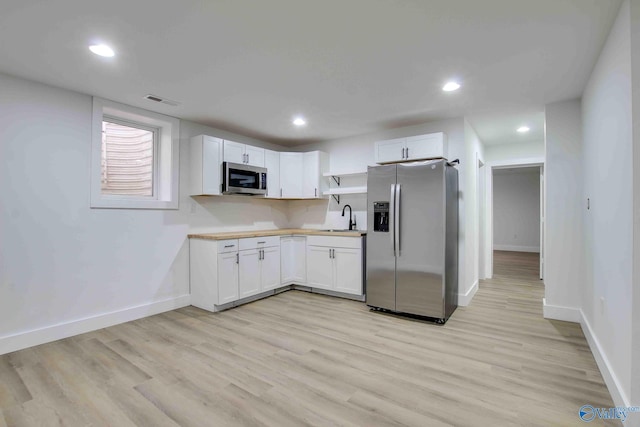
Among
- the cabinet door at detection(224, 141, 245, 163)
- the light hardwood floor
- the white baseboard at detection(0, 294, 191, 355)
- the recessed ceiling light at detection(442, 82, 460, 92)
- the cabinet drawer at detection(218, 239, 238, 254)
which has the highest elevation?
the recessed ceiling light at detection(442, 82, 460, 92)

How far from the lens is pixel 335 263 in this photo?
4.39 m

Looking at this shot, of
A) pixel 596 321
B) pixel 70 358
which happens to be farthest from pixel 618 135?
pixel 70 358

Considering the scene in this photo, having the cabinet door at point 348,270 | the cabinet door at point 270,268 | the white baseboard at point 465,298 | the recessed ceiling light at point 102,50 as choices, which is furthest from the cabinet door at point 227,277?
the white baseboard at point 465,298

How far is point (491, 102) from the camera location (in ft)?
11.2

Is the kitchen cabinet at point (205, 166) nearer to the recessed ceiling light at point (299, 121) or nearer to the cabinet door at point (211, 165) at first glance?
the cabinet door at point (211, 165)

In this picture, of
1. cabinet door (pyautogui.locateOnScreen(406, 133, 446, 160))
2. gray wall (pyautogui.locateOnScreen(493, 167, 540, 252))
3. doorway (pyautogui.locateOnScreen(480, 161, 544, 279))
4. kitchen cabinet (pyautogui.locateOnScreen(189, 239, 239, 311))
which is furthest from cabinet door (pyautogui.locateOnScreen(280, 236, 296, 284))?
gray wall (pyautogui.locateOnScreen(493, 167, 540, 252))

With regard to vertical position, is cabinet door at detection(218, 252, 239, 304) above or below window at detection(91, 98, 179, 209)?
below

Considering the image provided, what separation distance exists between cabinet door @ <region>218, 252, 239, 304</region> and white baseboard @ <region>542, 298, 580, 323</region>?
367 cm

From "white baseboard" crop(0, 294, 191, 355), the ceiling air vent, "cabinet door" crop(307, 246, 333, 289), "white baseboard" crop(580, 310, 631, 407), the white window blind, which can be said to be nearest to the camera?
"white baseboard" crop(580, 310, 631, 407)

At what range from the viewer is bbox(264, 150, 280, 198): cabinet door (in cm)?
477

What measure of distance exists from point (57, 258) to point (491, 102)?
473 cm

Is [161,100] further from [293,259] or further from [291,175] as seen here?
[293,259]

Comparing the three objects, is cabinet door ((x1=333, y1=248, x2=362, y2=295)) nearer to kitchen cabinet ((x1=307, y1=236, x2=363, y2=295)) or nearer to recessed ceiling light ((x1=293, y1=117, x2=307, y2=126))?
kitchen cabinet ((x1=307, y1=236, x2=363, y2=295))

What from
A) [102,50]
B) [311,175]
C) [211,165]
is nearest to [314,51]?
[102,50]
